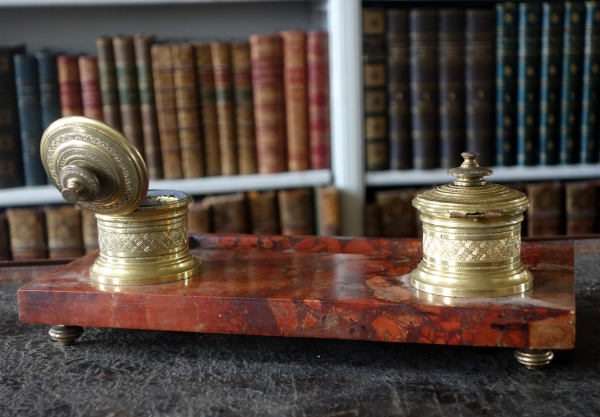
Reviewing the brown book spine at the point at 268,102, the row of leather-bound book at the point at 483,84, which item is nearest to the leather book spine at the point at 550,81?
the row of leather-bound book at the point at 483,84

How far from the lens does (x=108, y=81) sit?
5.86ft

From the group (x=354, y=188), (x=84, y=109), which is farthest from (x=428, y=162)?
(x=84, y=109)

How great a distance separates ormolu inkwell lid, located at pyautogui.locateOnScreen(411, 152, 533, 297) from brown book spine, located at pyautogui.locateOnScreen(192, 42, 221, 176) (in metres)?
0.99

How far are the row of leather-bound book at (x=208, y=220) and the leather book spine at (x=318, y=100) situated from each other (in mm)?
94

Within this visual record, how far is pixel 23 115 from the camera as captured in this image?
1777 mm

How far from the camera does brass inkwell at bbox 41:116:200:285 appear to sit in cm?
95

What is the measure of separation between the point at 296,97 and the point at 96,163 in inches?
36.7

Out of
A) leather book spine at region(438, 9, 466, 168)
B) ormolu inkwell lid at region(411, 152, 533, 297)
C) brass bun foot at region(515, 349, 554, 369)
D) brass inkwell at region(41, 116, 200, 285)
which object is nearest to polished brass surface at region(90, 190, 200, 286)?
brass inkwell at region(41, 116, 200, 285)

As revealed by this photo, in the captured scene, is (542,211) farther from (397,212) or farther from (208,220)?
(208,220)

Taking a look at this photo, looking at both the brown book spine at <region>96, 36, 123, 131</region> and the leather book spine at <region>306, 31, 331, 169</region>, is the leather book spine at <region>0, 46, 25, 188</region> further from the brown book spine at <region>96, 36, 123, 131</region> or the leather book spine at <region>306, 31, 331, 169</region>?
the leather book spine at <region>306, 31, 331, 169</region>

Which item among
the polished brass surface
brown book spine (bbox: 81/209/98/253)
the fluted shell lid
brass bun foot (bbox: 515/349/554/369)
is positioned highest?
the fluted shell lid

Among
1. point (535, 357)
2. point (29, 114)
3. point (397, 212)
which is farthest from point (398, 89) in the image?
point (535, 357)

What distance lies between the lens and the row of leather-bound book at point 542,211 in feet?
6.01

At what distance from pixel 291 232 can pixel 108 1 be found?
0.72 metres
